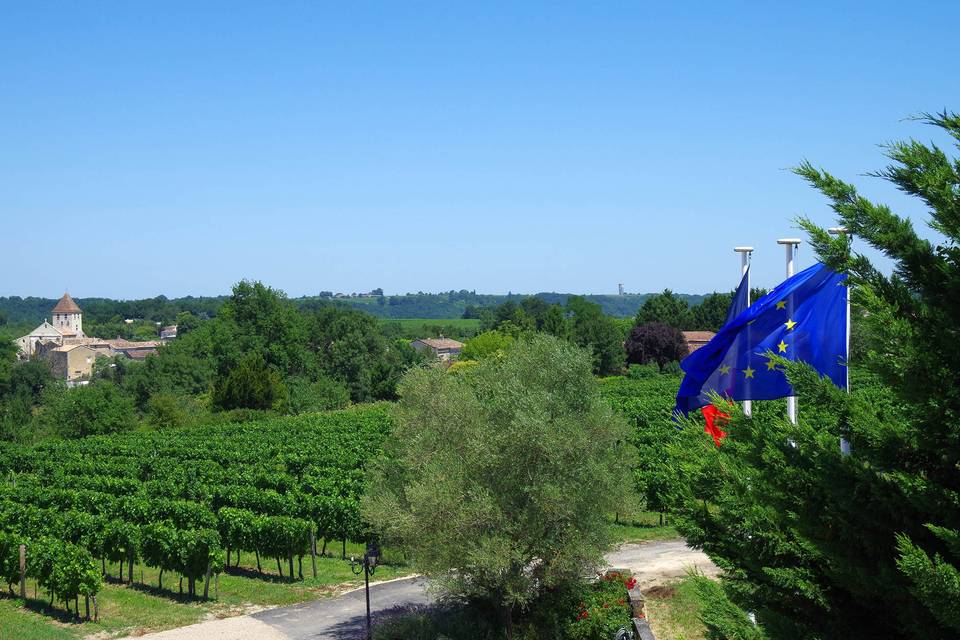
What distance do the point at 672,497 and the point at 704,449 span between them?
0.86 meters

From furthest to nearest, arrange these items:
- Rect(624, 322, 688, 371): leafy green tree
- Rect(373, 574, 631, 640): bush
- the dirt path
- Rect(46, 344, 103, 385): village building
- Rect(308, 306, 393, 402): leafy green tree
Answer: Rect(46, 344, 103, 385): village building
Rect(624, 322, 688, 371): leafy green tree
Rect(308, 306, 393, 402): leafy green tree
the dirt path
Rect(373, 574, 631, 640): bush

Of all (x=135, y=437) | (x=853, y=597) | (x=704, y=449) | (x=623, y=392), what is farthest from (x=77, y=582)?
(x=623, y=392)

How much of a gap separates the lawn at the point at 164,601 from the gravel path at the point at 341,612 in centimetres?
69

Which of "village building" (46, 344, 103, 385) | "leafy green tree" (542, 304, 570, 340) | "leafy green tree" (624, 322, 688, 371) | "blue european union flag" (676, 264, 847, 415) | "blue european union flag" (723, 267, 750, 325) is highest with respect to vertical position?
"blue european union flag" (723, 267, 750, 325)

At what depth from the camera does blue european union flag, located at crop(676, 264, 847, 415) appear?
11656 millimetres

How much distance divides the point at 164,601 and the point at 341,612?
15.5 ft

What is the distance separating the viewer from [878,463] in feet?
16.8

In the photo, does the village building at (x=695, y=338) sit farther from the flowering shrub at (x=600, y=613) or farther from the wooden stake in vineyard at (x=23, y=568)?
the wooden stake in vineyard at (x=23, y=568)

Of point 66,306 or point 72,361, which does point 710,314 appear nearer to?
point 72,361

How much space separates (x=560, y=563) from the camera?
53.5 feet

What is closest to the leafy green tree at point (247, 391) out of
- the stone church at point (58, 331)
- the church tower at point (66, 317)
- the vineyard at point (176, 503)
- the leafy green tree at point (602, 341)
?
the vineyard at point (176, 503)

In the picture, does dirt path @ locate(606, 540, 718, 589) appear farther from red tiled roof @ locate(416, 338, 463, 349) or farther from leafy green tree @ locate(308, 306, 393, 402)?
red tiled roof @ locate(416, 338, 463, 349)

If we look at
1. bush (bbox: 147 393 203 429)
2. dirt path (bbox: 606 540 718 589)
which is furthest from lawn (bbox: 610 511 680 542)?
bush (bbox: 147 393 203 429)

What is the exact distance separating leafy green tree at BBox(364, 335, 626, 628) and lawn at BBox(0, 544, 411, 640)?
348 centimetres
